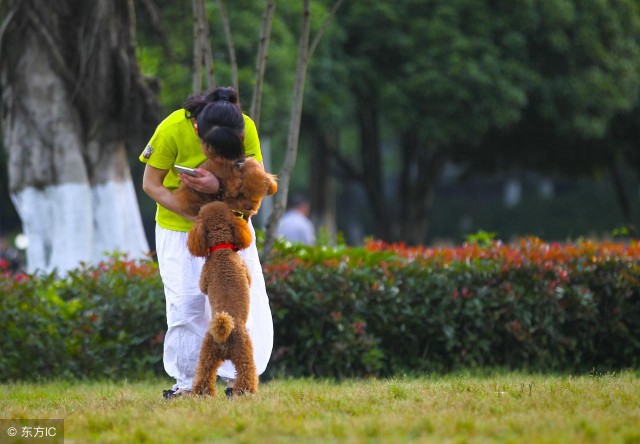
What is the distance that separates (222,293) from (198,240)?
323 mm

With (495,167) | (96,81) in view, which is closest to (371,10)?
(495,167)

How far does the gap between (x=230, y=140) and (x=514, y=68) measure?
1439 centimetres

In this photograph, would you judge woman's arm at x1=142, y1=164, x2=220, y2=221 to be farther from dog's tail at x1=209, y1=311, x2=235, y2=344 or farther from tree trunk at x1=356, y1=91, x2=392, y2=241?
tree trunk at x1=356, y1=91, x2=392, y2=241

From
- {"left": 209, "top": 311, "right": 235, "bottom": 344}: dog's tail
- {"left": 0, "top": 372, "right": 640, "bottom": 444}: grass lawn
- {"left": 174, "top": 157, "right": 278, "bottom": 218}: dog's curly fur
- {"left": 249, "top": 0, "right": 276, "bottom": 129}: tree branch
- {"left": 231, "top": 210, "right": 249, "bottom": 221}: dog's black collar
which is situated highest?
{"left": 249, "top": 0, "right": 276, "bottom": 129}: tree branch

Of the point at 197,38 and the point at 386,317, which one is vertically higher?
the point at 197,38

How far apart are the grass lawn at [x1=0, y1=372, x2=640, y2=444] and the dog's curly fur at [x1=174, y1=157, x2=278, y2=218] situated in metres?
1.09

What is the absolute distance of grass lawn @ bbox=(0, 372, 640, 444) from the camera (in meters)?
4.83

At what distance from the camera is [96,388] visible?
7840 millimetres

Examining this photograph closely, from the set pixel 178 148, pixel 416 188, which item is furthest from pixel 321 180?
pixel 178 148

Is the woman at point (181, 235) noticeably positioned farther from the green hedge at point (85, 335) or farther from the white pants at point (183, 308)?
the green hedge at point (85, 335)

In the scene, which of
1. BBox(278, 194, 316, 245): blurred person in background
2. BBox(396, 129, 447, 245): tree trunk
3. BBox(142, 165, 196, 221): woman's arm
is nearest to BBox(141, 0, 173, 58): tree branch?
BBox(278, 194, 316, 245): blurred person in background

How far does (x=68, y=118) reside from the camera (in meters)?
11.3

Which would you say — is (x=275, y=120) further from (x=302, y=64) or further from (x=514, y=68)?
(x=302, y=64)

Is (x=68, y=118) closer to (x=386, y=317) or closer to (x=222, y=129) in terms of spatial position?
(x=386, y=317)
